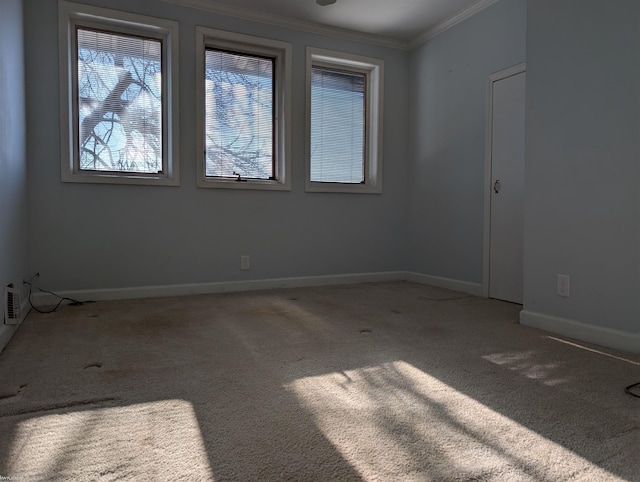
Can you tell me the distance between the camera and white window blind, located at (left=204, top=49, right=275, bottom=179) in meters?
3.77

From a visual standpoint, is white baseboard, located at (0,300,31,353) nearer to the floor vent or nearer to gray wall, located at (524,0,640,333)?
the floor vent

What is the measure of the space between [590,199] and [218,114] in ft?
9.80

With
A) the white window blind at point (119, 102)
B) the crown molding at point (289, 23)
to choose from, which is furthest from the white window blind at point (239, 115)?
the white window blind at point (119, 102)

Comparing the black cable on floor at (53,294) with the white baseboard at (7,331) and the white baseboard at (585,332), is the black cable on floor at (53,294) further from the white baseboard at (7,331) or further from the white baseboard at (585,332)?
the white baseboard at (585,332)

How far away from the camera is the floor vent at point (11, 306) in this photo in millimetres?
2184

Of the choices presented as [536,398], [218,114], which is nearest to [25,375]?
[536,398]

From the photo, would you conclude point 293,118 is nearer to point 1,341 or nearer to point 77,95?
point 77,95

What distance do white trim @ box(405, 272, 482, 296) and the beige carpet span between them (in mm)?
1080

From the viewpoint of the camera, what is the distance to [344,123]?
14.4ft

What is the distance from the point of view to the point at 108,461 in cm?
111

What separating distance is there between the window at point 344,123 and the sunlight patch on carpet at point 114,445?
118 inches

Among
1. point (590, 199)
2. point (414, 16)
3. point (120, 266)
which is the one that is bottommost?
point (120, 266)

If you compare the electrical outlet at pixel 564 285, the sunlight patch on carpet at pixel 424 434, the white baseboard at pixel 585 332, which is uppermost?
the electrical outlet at pixel 564 285

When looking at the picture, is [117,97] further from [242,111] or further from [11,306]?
[11,306]
